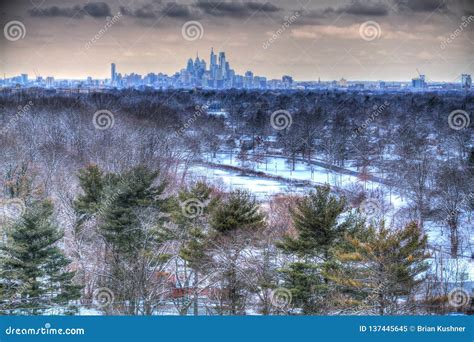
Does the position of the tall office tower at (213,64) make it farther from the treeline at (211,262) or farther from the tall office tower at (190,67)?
the treeline at (211,262)

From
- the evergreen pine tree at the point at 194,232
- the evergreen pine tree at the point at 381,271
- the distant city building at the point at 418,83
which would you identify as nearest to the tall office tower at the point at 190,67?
the distant city building at the point at 418,83

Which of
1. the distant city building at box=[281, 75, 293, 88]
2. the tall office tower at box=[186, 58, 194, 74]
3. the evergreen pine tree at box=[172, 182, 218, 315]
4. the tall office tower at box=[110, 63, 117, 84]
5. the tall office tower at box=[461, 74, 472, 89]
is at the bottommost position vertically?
the evergreen pine tree at box=[172, 182, 218, 315]

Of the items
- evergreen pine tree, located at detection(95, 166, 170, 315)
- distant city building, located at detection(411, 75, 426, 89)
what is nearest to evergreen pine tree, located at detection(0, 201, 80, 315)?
evergreen pine tree, located at detection(95, 166, 170, 315)

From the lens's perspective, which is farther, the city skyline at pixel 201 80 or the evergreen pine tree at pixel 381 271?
the city skyline at pixel 201 80

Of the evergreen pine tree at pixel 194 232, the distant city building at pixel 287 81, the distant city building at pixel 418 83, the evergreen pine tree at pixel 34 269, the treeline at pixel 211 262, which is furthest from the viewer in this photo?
the distant city building at pixel 287 81

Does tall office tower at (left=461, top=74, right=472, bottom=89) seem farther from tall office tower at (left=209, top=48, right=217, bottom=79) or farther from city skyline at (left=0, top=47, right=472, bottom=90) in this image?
tall office tower at (left=209, top=48, right=217, bottom=79)

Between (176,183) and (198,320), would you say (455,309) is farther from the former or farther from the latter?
(176,183)

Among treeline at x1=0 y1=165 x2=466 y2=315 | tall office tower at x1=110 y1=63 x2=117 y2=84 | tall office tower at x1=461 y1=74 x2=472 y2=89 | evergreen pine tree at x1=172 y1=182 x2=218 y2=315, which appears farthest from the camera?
tall office tower at x1=110 y1=63 x2=117 y2=84
